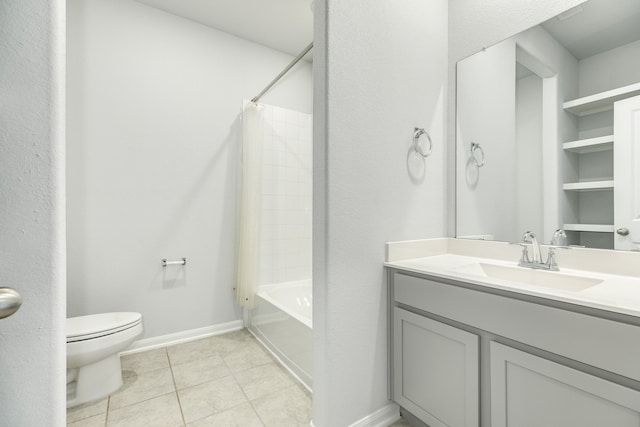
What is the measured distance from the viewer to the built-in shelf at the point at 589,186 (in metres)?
1.21

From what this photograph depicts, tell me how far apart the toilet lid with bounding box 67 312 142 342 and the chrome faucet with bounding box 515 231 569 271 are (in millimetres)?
2187

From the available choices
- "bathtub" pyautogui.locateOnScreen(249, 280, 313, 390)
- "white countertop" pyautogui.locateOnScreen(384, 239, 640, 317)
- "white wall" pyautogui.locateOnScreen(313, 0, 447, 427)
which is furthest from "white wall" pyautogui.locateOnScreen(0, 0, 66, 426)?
"bathtub" pyautogui.locateOnScreen(249, 280, 313, 390)

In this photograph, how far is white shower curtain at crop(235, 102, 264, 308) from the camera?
244 centimetres

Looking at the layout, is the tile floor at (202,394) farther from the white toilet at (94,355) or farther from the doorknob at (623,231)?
the doorknob at (623,231)

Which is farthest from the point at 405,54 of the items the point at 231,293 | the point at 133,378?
the point at 133,378

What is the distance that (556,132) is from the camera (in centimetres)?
136

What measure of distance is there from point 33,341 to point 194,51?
2580 mm

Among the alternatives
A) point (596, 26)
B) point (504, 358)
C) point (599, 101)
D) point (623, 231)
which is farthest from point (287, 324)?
point (596, 26)

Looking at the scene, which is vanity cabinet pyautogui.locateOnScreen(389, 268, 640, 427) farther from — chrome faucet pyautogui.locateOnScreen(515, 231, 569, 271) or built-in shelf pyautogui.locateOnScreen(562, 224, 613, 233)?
built-in shelf pyautogui.locateOnScreen(562, 224, 613, 233)

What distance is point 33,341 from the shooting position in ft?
1.55

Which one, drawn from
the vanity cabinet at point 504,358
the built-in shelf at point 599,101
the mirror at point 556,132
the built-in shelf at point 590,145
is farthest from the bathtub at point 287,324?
the built-in shelf at point 599,101

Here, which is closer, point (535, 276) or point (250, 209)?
point (535, 276)

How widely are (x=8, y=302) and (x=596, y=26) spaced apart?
2.10 m

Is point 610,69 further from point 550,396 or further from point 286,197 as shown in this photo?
point 286,197
